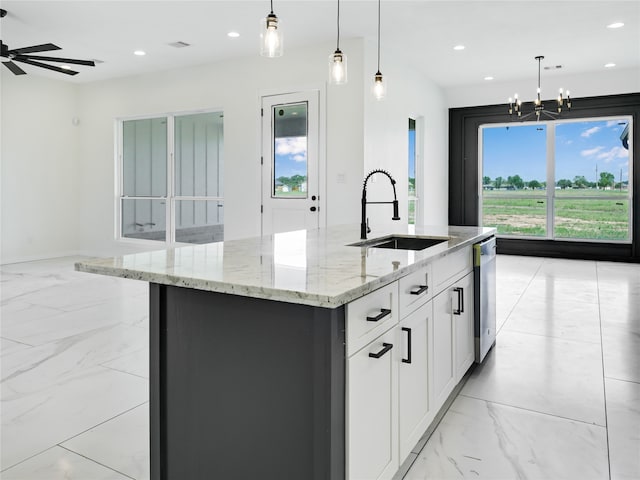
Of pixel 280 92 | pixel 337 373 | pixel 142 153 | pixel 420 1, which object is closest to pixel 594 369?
pixel 337 373

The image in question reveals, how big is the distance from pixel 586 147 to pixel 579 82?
1.04 metres

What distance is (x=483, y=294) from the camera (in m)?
2.98

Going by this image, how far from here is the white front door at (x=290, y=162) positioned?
6.00m

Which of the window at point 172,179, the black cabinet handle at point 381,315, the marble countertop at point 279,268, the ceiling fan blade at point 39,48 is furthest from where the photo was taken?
the window at point 172,179

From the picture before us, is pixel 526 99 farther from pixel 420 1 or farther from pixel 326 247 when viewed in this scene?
pixel 326 247

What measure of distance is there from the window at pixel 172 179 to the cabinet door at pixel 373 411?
5.73 m

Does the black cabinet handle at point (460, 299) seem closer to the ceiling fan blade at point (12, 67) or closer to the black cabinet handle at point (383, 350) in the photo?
the black cabinet handle at point (383, 350)

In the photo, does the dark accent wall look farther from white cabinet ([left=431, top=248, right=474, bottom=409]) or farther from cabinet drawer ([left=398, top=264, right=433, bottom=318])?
cabinet drawer ([left=398, top=264, right=433, bottom=318])

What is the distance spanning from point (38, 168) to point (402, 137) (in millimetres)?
5686

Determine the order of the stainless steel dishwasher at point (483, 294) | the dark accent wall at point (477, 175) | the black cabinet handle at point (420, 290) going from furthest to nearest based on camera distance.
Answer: the dark accent wall at point (477, 175) → the stainless steel dishwasher at point (483, 294) → the black cabinet handle at point (420, 290)

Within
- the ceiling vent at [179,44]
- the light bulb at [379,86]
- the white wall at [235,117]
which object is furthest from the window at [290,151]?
the light bulb at [379,86]

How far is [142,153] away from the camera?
25.6 ft

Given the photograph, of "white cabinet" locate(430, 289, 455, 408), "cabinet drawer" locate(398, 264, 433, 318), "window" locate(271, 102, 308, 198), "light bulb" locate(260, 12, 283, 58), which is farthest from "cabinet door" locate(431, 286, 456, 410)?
A: "window" locate(271, 102, 308, 198)

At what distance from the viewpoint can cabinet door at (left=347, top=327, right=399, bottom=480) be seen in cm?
144
